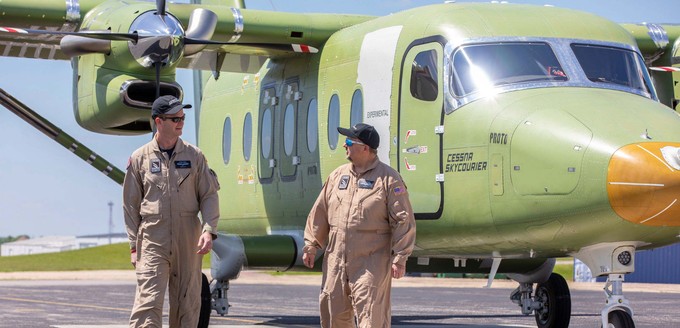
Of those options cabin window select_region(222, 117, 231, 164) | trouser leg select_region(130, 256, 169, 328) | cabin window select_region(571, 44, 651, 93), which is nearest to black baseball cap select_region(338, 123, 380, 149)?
trouser leg select_region(130, 256, 169, 328)

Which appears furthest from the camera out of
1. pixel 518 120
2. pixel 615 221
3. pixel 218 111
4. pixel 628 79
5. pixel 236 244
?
pixel 218 111

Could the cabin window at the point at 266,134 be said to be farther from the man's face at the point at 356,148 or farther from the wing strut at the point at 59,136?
the man's face at the point at 356,148

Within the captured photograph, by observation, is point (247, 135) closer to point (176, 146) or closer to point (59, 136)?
point (59, 136)

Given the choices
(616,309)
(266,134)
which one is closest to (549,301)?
(266,134)

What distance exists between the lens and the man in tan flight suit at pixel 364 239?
877 cm

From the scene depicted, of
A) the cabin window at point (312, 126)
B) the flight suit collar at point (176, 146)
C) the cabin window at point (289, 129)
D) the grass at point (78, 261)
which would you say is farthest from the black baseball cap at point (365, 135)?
the grass at point (78, 261)

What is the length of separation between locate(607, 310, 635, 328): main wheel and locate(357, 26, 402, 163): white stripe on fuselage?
3097 mm

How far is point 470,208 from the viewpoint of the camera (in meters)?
11.3

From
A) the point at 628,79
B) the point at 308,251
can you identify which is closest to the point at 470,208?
the point at 628,79

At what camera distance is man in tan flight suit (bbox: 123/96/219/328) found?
28.8 ft

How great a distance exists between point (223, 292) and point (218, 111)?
3.55 meters

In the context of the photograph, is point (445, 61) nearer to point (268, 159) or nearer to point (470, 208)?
point (470, 208)

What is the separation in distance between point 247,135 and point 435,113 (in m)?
4.70

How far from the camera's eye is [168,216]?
881 centimetres
